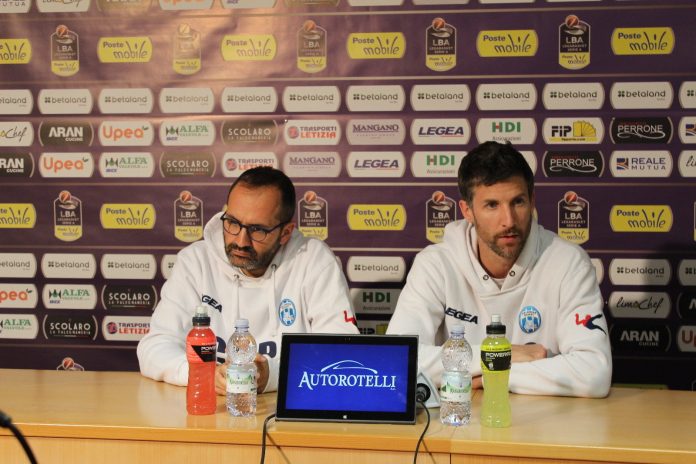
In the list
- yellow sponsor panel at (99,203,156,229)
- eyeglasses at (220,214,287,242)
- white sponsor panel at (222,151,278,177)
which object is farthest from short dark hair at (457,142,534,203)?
yellow sponsor panel at (99,203,156,229)

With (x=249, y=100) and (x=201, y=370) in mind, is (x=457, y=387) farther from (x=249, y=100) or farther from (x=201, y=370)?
(x=249, y=100)

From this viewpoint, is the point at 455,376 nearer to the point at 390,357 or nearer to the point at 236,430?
the point at 390,357

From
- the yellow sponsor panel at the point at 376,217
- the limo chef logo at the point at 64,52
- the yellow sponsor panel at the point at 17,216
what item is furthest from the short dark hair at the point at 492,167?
the yellow sponsor panel at the point at 17,216

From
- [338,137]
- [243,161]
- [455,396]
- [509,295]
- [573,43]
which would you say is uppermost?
[573,43]

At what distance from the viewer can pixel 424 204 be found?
3.63 metres

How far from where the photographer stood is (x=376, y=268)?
366 centimetres

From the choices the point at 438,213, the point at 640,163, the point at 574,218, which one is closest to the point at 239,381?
the point at 438,213

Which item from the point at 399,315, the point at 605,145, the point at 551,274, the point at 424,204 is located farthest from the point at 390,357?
the point at 605,145

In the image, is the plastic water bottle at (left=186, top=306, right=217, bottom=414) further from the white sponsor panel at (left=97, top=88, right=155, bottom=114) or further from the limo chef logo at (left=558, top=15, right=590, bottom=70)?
the limo chef logo at (left=558, top=15, right=590, bottom=70)

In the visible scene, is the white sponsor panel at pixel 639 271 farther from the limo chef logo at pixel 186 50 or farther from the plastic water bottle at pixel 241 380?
the limo chef logo at pixel 186 50

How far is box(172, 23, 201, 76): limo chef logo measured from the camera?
374 cm

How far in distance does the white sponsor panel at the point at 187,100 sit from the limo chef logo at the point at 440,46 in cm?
99

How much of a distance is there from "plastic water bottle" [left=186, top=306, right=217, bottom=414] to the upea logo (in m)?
1.95

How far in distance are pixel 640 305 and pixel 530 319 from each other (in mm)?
894
